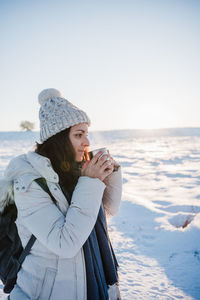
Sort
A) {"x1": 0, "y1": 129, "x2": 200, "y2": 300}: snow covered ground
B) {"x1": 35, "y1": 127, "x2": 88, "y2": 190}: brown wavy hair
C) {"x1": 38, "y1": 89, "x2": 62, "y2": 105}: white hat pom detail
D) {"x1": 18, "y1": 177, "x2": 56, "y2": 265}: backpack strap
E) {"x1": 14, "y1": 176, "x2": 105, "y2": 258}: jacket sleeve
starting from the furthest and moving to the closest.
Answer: {"x1": 0, "y1": 129, "x2": 200, "y2": 300}: snow covered ground → {"x1": 38, "y1": 89, "x2": 62, "y2": 105}: white hat pom detail → {"x1": 35, "y1": 127, "x2": 88, "y2": 190}: brown wavy hair → {"x1": 18, "y1": 177, "x2": 56, "y2": 265}: backpack strap → {"x1": 14, "y1": 176, "x2": 105, "y2": 258}: jacket sleeve

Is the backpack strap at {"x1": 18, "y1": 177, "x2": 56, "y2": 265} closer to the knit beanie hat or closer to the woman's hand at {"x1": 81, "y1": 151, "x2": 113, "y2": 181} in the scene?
the woman's hand at {"x1": 81, "y1": 151, "x2": 113, "y2": 181}

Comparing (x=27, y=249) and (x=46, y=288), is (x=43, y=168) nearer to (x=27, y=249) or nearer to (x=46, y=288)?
(x=27, y=249)

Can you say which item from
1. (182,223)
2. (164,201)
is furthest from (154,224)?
(164,201)

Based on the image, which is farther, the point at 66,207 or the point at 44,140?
the point at 44,140

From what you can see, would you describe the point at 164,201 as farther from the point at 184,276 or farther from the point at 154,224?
the point at 184,276

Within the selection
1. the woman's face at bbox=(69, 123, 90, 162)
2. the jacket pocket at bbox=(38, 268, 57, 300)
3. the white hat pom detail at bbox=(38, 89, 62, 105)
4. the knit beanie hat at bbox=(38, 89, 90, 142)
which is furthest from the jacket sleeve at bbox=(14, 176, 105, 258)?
the white hat pom detail at bbox=(38, 89, 62, 105)

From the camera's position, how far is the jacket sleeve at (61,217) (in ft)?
3.93

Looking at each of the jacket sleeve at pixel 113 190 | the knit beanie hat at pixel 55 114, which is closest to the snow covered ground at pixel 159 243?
the jacket sleeve at pixel 113 190

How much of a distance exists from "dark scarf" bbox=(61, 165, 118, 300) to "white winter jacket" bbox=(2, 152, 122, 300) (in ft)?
0.18

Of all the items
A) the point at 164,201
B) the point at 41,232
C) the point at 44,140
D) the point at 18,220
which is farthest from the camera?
the point at 164,201

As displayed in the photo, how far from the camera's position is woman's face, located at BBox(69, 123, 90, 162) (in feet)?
5.62

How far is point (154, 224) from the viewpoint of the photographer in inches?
157

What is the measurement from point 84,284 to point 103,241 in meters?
0.31

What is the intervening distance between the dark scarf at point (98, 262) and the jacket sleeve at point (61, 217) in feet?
0.62
